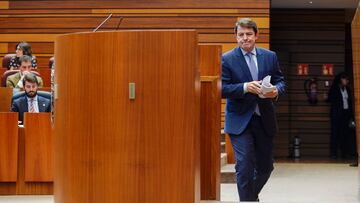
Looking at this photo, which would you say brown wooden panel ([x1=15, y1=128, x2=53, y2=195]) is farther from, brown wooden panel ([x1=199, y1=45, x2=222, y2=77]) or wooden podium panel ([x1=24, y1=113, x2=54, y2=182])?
brown wooden panel ([x1=199, y1=45, x2=222, y2=77])

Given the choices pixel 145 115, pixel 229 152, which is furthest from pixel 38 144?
pixel 229 152

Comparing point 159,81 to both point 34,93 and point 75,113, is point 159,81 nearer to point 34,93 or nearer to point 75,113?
point 75,113

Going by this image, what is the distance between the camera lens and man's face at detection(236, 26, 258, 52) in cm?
385

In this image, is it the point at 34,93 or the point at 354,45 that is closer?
the point at 354,45

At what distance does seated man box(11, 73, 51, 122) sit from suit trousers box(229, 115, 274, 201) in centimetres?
218

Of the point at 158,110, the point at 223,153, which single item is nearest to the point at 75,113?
the point at 158,110

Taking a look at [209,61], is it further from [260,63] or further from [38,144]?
[38,144]

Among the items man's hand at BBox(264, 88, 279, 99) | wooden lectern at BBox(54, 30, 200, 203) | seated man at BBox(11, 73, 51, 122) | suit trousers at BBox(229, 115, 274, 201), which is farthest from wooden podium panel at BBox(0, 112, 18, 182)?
wooden lectern at BBox(54, 30, 200, 203)

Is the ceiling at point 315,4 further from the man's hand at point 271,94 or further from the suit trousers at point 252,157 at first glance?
the man's hand at point 271,94

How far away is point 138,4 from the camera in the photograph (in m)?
9.10

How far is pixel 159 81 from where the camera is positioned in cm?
250

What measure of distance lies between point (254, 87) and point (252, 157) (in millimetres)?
432

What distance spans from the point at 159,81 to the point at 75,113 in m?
0.35

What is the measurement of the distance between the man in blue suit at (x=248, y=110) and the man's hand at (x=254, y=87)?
7 cm
